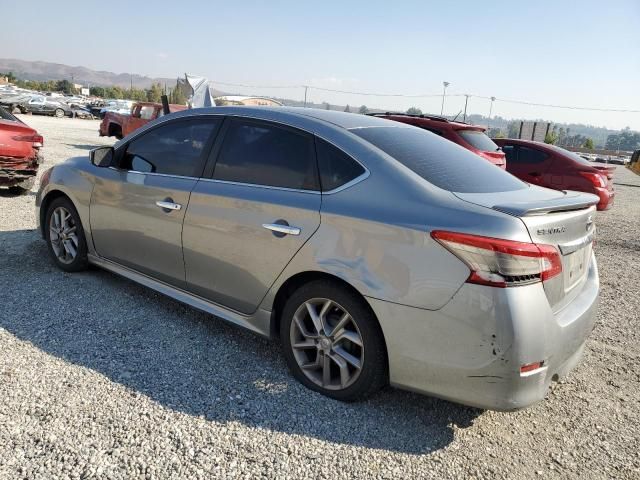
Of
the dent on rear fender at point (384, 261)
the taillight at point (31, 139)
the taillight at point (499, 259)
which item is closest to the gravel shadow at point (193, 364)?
the dent on rear fender at point (384, 261)

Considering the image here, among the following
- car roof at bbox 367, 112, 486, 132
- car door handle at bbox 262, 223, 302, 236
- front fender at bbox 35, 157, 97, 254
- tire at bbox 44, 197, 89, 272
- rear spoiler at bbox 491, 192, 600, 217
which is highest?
car roof at bbox 367, 112, 486, 132

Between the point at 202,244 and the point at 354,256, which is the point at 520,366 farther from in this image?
the point at 202,244

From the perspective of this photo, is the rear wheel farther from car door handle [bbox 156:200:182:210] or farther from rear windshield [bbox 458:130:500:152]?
rear windshield [bbox 458:130:500:152]

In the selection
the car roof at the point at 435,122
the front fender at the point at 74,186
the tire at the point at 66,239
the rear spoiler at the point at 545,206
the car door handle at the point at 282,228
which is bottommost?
the tire at the point at 66,239

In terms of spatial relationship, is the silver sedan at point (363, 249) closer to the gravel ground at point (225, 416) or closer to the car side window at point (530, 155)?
the gravel ground at point (225, 416)

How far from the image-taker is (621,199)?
1638cm

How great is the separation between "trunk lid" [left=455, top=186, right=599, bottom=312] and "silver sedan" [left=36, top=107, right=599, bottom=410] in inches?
0.5

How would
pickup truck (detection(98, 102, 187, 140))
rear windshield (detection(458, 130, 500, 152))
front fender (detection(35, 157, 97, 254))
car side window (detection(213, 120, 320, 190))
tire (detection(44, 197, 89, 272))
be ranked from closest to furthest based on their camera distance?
car side window (detection(213, 120, 320, 190)) → front fender (detection(35, 157, 97, 254)) → tire (detection(44, 197, 89, 272)) → rear windshield (detection(458, 130, 500, 152)) → pickup truck (detection(98, 102, 187, 140))

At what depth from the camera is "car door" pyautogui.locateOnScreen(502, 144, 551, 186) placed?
10914mm

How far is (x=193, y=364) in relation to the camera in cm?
328

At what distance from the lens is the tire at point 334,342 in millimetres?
2766

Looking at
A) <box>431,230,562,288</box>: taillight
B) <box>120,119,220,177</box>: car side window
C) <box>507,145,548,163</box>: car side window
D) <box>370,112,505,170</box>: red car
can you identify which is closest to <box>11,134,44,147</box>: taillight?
<box>120,119,220,177</box>: car side window

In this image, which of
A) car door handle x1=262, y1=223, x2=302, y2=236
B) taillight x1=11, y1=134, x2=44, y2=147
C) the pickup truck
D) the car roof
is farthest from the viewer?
the pickup truck

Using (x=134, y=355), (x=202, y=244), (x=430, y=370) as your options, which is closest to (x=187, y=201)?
(x=202, y=244)
